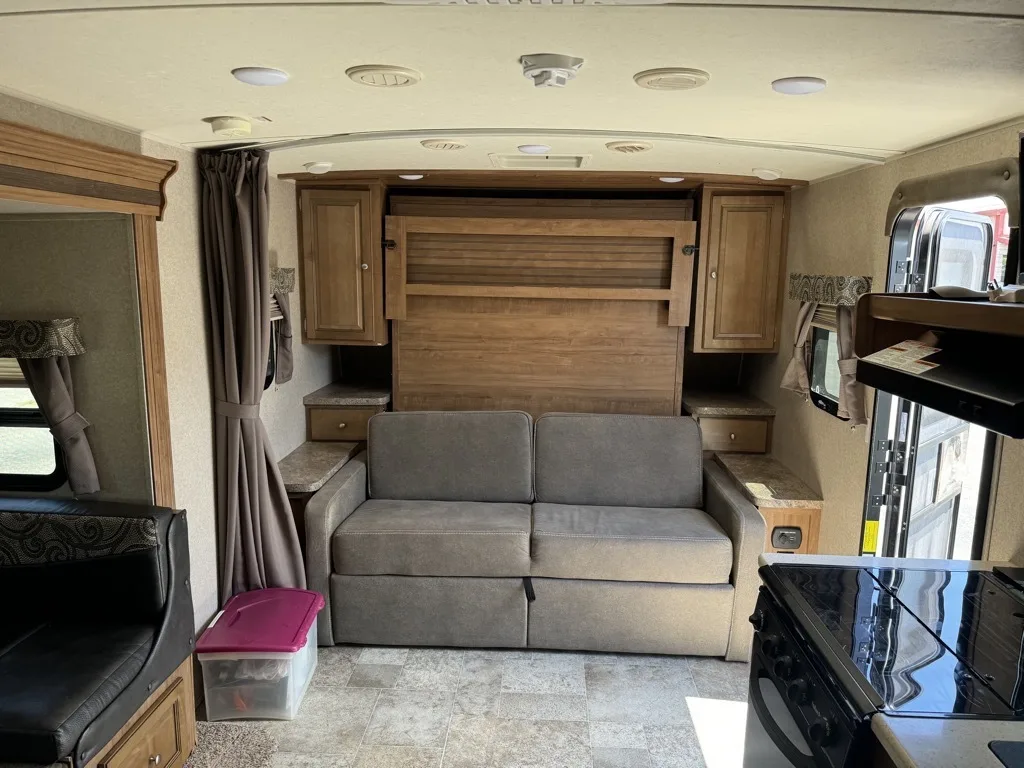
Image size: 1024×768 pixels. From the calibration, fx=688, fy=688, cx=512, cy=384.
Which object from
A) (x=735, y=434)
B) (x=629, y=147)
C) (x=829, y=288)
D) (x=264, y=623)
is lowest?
(x=264, y=623)

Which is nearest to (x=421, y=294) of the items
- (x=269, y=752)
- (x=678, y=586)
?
(x=678, y=586)

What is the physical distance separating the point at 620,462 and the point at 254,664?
1802mm

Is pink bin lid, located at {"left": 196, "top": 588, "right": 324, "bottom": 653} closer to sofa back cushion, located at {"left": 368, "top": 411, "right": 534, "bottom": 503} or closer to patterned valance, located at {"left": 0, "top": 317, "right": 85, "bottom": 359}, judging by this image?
sofa back cushion, located at {"left": 368, "top": 411, "right": 534, "bottom": 503}

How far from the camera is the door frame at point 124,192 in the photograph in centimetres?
169

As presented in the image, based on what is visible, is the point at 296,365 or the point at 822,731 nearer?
the point at 822,731

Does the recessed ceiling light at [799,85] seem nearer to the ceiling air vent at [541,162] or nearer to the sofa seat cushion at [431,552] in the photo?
the ceiling air vent at [541,162]

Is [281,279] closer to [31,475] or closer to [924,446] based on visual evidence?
[31,475]

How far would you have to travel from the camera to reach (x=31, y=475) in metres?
2.38

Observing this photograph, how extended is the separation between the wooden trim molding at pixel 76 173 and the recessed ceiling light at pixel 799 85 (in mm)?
1769

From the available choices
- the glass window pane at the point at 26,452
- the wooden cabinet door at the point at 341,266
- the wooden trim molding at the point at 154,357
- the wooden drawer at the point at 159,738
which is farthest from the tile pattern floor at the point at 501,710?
the wooden cabinet door at the point at 341,266

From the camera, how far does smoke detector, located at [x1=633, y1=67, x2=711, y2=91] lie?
142 cm

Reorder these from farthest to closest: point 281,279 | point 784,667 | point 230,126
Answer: point 281,279, point 230,126, point 784,667

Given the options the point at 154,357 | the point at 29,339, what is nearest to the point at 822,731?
the point at 154,357

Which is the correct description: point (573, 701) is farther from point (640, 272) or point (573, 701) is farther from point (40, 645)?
point (640, 272)
